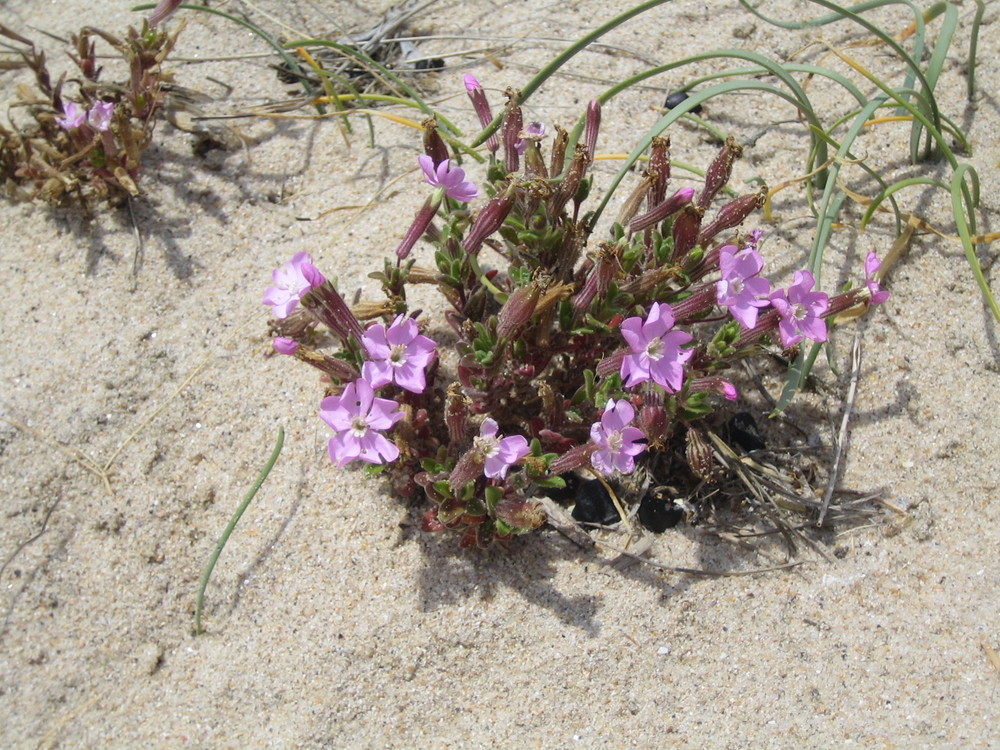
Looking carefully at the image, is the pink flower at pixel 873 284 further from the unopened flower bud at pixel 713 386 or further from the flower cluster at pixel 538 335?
the unopened flower bud at pixel 713 386

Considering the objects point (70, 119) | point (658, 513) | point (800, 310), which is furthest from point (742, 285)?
point (70, 119)

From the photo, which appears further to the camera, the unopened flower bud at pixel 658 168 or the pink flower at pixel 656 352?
the unopened flower bud at pixel 658 168

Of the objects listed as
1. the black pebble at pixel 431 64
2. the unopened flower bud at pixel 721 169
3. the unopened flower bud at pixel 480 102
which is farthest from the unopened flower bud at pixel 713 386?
the black pebble at pixel 431 64

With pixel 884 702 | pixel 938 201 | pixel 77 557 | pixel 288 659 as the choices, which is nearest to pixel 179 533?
pixel 77 557

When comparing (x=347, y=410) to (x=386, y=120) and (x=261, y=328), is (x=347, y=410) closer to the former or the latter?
(x=261, y=328)

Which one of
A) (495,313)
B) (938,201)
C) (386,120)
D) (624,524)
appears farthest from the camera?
(386,120)

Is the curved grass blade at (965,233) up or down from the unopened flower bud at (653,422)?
up

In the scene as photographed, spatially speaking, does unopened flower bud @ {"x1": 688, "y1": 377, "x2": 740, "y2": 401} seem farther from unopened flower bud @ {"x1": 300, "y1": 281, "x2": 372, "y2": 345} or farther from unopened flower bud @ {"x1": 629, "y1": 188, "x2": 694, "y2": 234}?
unopened flower bud @ {"x1": 300, "y1": 281, "x2": 372, "y2": 345}

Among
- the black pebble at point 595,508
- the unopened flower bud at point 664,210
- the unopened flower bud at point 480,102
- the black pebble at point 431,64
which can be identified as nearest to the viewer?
the unopened flower bud at point 664,210
